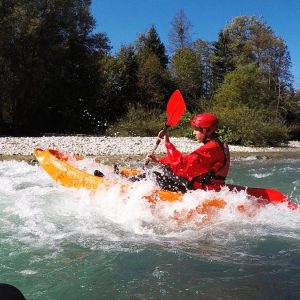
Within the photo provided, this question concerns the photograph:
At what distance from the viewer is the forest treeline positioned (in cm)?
2050

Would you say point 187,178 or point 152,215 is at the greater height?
Result: point 187,178

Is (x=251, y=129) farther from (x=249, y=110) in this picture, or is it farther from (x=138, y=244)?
(x=138, y=244)

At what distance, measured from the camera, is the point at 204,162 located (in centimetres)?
602

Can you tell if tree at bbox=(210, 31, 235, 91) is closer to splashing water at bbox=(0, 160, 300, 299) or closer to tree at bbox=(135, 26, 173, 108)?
tree at bbox=(135, 26, 173, 108)

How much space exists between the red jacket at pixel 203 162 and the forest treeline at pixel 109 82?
1442 cm

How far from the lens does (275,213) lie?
6.07 m

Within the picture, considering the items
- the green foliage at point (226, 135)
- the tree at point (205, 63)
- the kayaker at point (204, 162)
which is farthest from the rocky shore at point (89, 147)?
the tree at point (205, 63)

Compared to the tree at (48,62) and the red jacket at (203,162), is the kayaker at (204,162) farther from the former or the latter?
the tree at (48,62)

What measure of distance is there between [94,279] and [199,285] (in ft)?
3.09

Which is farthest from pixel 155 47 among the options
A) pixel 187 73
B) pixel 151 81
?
pixel 151 81

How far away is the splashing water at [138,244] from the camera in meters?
4.02

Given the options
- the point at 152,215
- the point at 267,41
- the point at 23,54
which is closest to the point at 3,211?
the point at 152,215

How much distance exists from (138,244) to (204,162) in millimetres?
1525

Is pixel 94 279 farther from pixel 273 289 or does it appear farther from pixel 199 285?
pixel 273 289
